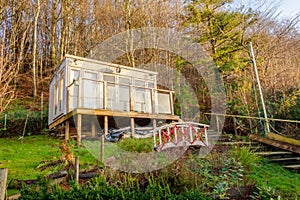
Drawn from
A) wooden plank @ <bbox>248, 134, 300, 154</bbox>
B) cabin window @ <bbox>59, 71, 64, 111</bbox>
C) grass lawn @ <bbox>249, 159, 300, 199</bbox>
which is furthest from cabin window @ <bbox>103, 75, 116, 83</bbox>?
grass lawn @ <bbox>249, 159, 300, 199</bbox>

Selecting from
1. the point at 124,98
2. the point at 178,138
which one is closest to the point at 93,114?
the point at 124,98

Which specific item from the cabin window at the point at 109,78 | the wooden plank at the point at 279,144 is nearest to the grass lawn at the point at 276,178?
the wooden plank at the point at 279,144

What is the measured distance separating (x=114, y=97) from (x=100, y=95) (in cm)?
64

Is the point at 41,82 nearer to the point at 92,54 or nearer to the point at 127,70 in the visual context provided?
the point at 92,54

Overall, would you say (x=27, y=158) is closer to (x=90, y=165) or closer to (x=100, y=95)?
(x=90, y=165)

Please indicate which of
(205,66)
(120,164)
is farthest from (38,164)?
(205,66)

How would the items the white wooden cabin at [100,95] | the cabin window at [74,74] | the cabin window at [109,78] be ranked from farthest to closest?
the cabin window at [109,78] < the cabin window at [74,74] < the white wooden cabin at [100,95]

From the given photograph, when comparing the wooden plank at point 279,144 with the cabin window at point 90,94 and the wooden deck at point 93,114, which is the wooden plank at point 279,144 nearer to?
the wooden deck at point 93,114

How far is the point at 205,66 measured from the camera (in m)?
12.8

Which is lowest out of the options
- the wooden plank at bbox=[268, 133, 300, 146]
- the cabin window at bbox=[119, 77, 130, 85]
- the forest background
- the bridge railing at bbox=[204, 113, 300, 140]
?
the wooden plank at bbox=[268, 133, 300, 146]

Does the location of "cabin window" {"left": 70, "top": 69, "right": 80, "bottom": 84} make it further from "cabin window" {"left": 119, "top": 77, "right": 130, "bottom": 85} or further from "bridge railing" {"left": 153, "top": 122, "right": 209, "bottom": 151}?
"bridge railing" {"left": 153, "top": 122, "right": 209, "bottom": 151}

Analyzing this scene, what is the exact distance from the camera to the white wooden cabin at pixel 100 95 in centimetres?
887

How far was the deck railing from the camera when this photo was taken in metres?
8.95

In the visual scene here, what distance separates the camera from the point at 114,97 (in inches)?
406
